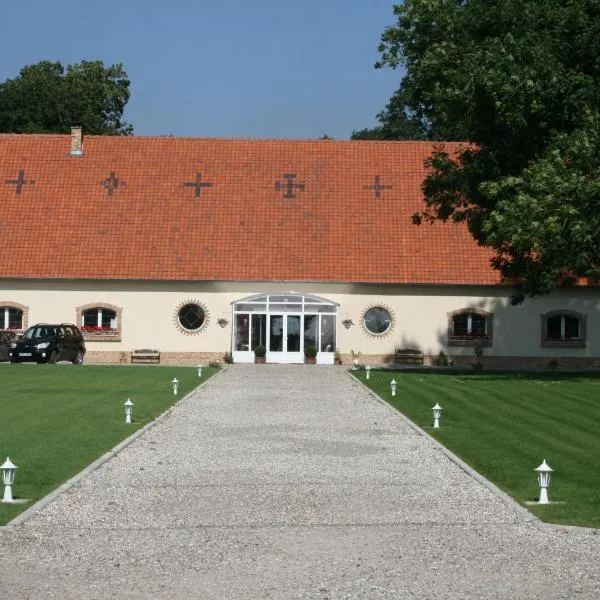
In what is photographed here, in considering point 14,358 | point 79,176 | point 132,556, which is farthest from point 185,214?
point 132,556

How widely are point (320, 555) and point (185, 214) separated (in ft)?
129

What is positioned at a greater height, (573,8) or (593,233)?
(573,8)

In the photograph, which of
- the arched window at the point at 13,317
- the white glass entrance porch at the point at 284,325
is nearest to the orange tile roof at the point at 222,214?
the white glass entrance porch at the point at 284,325

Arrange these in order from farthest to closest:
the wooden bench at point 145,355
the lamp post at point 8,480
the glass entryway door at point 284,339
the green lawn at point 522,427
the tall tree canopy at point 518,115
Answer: the glass entryway door at point 284,339, the wooden bench at point 145,355, the tall tree canopy at point 518,115, the green lawn at point 522,427, the lamp post at point 8,480

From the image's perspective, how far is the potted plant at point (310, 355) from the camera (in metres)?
46.4

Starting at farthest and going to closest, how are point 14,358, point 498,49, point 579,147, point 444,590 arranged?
point 14,358, point 498,49, point 579,147, point 444,590

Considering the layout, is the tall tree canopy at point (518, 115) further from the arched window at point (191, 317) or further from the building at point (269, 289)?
the arched window at point (191, 317)

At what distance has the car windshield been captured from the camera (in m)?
43.1

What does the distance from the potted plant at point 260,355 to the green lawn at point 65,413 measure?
6.84 m

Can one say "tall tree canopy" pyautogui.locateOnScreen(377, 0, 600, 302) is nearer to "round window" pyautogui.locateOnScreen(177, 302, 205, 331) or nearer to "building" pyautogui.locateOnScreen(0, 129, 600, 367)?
"building" pyautogui.locateOnScreen(0, 129, 600, 367)

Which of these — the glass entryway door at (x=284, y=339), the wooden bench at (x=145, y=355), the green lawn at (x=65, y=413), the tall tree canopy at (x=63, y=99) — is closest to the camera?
the green lawn at (x=65, y=413)

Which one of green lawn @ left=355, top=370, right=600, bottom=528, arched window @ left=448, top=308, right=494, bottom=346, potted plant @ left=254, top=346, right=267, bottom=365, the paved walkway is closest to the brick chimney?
potted plant @ left=254, top=346, right=267, bottom=365

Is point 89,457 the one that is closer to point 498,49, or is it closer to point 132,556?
point 132,556

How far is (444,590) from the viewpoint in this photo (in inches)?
336
